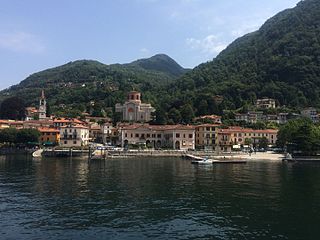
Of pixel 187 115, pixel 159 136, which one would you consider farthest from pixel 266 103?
pixel 159 136

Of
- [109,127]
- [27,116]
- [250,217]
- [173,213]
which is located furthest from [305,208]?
[27,116]

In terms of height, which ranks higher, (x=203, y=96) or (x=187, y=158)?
(x=203, y=96)

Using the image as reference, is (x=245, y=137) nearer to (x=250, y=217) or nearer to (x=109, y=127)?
(x=109, y=127)

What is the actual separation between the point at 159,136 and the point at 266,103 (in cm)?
6958

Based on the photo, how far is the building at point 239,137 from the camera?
11006 cm

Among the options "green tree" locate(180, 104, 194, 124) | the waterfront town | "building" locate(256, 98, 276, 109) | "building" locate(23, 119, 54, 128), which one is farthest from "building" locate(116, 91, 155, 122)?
"building" locate(256, 98, 276, 109)

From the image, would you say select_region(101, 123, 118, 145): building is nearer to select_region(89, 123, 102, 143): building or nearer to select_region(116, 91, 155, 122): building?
select_region(89, 123, 102, 143): building

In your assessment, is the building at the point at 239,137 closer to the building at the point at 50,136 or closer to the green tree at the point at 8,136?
the building at the point at 50,136

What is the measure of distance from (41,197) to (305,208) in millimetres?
23206

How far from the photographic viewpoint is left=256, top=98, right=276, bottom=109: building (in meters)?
161

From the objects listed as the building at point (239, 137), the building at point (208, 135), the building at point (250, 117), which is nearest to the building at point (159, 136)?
the building at point (208, 135)

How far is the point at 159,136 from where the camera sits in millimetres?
112125

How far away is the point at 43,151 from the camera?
91.1 metres

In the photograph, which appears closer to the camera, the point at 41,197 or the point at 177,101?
the point at 41,197
